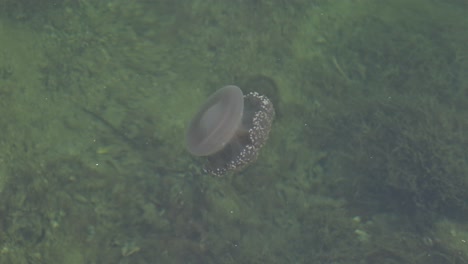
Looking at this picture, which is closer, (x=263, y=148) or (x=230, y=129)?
(x=230, y=129)

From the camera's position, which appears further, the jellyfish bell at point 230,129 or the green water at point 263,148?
the green water at point 263,148

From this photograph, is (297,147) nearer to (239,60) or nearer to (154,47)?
(239,60)

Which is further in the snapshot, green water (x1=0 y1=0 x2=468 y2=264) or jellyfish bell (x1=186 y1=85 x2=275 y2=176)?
green water (x1=0 y1=0 x2=468 y2=264)

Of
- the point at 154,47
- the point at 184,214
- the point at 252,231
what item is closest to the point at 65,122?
the point at 154,47

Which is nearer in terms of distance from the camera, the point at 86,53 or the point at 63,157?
the point at 63,157
